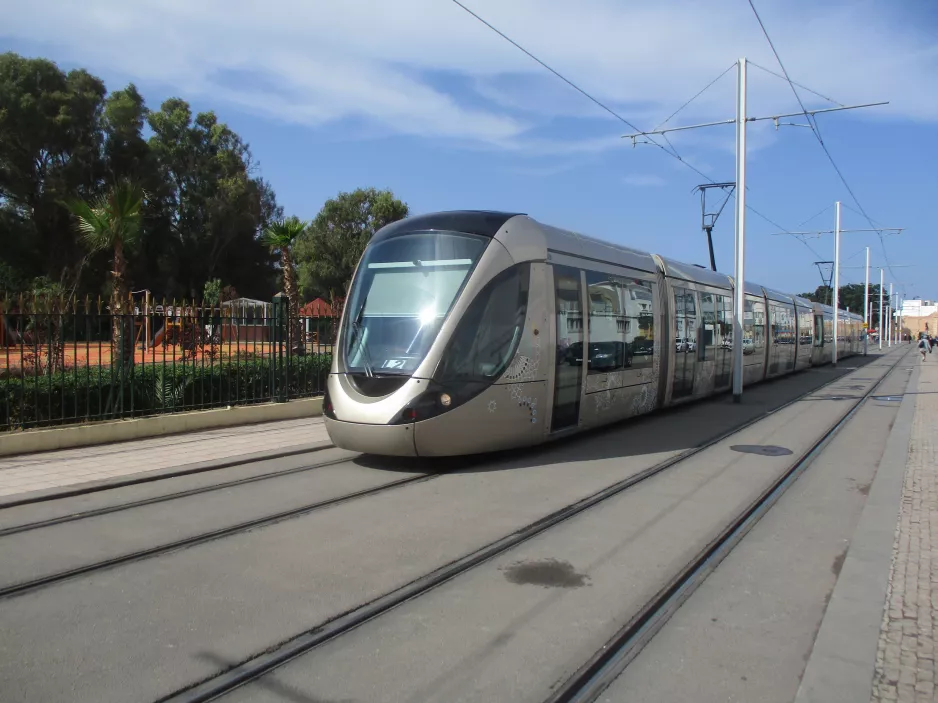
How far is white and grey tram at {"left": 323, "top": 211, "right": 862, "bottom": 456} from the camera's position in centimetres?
811

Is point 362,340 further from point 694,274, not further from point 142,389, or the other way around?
point 694,274

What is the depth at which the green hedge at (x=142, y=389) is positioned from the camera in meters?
9.88

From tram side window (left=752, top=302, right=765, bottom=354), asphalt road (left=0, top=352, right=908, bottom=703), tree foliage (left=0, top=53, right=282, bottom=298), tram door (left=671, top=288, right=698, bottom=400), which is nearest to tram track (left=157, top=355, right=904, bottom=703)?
asphalt road (left=0, top=352, right=908, bottom=703)

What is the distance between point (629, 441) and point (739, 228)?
871cm

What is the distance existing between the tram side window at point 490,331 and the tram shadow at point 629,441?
767 mm

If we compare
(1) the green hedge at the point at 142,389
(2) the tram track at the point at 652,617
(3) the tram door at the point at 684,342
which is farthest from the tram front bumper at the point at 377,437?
(3) the tram door at the point at 684,342

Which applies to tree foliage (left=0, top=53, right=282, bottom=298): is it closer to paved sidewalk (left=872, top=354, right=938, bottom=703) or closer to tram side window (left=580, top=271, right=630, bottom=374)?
tram side window (left=580, top=271, right=630, bottom=374)

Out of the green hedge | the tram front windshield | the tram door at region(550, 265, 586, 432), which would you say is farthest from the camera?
the green hedge

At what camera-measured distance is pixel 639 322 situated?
12.2 meters

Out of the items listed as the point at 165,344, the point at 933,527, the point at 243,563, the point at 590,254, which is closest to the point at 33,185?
the point at 165,344

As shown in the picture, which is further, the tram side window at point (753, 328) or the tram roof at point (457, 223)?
the tram side window at point (753, 328)

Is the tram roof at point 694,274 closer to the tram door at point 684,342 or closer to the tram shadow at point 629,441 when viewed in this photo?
the tram door at point 684,342

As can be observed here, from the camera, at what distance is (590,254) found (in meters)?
10.7

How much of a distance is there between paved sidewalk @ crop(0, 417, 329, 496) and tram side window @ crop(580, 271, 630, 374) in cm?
433
